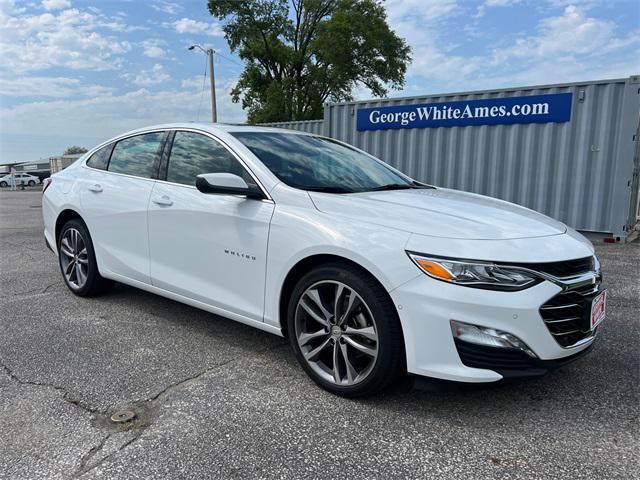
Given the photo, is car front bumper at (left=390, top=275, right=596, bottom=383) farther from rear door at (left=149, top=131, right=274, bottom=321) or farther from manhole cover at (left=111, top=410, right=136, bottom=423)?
manhole cover at (left=111, top=410, right=136, bottom=423)

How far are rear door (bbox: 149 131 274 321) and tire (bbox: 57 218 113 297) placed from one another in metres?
1.02

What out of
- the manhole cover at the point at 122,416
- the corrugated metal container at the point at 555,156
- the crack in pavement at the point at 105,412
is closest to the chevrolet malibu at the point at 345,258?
the crack in pavement at the point at 105,412

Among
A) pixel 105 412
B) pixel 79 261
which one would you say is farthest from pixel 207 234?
pixel 79 261

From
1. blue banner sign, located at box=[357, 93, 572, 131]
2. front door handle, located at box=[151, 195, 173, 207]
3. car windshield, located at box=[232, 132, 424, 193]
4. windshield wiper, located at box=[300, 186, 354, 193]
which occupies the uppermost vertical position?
blue banner sign, located at box=[357, 93, 572, 131]

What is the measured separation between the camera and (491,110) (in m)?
9.01

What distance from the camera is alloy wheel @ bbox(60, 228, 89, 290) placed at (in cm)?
450

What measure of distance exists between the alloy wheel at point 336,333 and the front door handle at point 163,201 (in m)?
1.36

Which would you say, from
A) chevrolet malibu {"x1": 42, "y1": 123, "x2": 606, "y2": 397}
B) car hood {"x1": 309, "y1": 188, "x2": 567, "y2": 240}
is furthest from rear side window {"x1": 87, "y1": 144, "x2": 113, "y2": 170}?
car hood {"x1": 309, "y1": 188, "x2": 567, "y2": 240}

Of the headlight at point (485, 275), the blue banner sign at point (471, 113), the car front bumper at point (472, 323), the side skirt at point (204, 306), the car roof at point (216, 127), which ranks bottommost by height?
the side skirt at point (204, 306)

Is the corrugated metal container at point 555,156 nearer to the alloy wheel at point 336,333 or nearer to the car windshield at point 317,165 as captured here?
the car windshield at point 317,165

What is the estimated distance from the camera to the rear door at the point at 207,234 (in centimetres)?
302

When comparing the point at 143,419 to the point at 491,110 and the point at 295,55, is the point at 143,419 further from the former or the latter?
the point at 295,55

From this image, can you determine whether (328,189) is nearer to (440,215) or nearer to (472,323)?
(440,215)

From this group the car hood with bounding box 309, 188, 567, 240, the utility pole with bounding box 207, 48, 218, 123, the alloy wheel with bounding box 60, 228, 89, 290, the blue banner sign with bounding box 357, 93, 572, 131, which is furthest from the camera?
the utility pole with bounding box 207, 48, 218, 123
